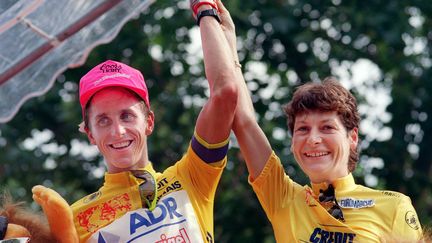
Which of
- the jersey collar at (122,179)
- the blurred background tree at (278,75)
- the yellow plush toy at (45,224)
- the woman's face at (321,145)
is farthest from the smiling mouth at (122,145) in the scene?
the blurred background tree at (278,75)

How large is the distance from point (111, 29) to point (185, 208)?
4.20 feet

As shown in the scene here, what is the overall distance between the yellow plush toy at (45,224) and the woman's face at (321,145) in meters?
1.07

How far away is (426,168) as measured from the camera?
11883 mm

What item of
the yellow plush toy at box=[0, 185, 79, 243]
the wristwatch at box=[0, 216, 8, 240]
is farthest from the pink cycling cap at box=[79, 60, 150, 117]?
the wristwatch at box=[0, 216, 8, 240]

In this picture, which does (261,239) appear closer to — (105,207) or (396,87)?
(396,87)

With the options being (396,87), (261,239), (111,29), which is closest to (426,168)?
(396,87)

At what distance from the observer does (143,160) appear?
5.06 meters

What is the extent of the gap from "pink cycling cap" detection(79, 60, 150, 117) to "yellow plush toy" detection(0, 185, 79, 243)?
510mm

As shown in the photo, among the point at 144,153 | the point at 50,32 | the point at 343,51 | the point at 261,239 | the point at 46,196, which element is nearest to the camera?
the point at 46,196

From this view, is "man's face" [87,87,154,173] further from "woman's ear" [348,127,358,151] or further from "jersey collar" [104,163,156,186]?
"woman's ear" [348,127,358,151]

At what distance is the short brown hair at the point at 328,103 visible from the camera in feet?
16.5

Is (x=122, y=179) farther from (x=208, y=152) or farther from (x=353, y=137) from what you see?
(x=353, y=137)

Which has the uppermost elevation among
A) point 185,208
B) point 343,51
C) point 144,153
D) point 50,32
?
point 343,51

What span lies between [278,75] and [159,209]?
7129 mm
